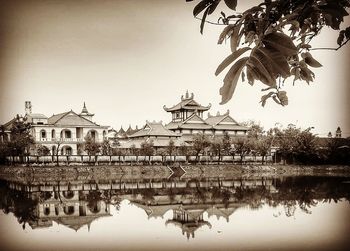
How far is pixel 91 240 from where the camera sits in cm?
496

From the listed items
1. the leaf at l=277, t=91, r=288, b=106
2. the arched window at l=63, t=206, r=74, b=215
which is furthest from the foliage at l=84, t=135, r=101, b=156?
the leaf at l=277, t=91, r=288, b=106

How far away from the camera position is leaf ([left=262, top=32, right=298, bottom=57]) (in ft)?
1.86

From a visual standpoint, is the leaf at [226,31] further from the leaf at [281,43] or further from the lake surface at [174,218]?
the lake surface at [174,218]

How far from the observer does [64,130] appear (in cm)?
1998

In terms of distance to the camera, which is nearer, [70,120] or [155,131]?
[70,120]

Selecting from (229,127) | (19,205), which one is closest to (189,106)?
(229,127)

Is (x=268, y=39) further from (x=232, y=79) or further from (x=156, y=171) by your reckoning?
(x=156, y=171)

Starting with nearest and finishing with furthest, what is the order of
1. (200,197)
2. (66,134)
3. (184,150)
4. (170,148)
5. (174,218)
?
(174,218) < (200,197) < (170,148) < (184,150) < (66,134)

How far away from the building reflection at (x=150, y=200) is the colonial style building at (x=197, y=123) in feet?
33.0

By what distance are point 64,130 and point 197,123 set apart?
7.50m

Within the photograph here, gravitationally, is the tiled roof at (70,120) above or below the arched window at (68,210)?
above

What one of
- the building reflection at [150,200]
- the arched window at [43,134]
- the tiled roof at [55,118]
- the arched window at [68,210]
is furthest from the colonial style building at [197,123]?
the arched window at [68,210]

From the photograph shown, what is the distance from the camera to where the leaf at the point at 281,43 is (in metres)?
0.57

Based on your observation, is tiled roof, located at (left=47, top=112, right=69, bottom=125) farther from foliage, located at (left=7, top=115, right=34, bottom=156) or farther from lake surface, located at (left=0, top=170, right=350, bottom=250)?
lake surface, located at (left=0, top=170, right=350, bottom=250)
